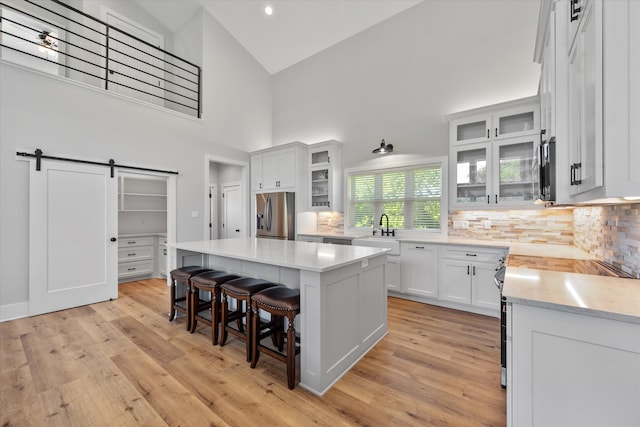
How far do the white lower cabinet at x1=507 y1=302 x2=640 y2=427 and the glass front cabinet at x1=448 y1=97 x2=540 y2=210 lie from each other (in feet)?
8.69

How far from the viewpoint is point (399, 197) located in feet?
14.5

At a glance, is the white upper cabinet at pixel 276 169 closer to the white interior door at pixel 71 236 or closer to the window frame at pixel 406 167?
the window frame at pixel 406 167

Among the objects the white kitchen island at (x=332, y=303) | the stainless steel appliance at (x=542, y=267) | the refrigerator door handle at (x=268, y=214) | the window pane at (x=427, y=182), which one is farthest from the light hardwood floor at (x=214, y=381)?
the refrigerator door handle at (x=268, y=214)

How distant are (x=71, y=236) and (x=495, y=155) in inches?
223

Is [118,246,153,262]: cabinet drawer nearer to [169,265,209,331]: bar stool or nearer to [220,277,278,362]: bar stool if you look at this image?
[169,265,209,331]: bar stool

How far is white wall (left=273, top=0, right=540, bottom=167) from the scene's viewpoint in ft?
12.0

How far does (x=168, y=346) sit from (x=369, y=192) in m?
3.61

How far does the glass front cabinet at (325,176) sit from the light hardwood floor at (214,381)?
2618mm

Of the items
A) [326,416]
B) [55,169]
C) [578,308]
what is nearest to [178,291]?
[55,169]

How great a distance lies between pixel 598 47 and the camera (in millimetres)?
1108

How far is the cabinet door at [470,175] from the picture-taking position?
3525 mm

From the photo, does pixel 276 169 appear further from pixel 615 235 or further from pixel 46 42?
pixel 615 235

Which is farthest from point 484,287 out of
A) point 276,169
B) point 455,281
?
point 276,169

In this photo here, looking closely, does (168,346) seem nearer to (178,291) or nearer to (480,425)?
(178,291)
